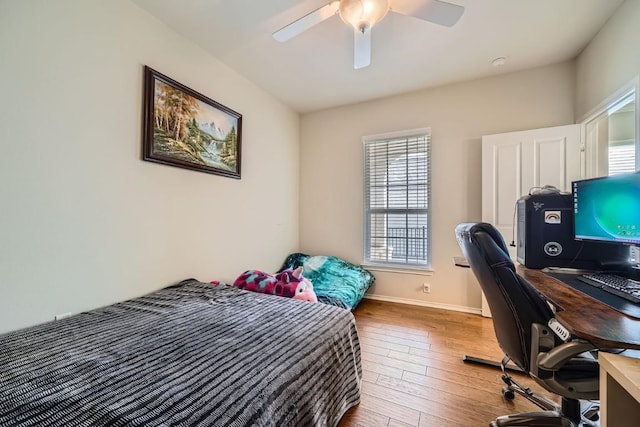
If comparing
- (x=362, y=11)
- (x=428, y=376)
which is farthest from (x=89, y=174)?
(x=428, y=376)

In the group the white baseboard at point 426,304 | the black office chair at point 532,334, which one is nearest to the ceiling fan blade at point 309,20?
the black office chair at point 532,334

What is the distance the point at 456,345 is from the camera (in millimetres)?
2266

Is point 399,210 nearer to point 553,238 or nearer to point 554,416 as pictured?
point 553,238

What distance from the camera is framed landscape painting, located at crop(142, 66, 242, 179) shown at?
77.0 inches

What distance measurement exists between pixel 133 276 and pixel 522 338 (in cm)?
234

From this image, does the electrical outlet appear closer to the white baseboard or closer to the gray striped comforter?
the gray striped comforter

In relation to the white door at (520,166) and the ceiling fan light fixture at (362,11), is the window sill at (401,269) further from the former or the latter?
the ceiling fan light fixture at (362,11)

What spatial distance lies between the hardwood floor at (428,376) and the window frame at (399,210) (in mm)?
650

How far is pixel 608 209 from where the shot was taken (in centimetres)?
143

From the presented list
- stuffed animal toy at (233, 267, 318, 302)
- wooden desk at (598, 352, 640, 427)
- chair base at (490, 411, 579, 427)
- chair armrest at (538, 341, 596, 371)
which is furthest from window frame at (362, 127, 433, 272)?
wooden desk at (598, 352, 640, 427)

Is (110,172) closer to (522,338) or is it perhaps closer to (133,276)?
(133,276)

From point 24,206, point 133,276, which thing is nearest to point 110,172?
point 24,206

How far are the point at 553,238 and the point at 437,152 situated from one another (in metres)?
1.66

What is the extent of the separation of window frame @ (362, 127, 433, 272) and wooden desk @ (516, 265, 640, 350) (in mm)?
1973
